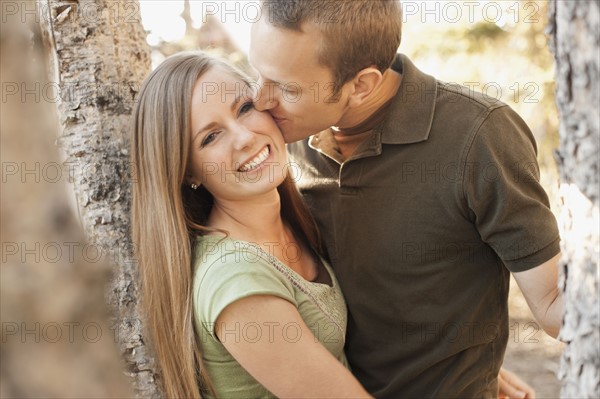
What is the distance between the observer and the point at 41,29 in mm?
1922

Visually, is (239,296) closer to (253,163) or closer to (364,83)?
(253,163)

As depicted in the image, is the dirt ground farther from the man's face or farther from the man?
the man's face

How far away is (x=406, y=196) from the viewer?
2.06m

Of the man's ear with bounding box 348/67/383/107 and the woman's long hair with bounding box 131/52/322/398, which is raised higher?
the man's ear with bounding box 348/67/383/107

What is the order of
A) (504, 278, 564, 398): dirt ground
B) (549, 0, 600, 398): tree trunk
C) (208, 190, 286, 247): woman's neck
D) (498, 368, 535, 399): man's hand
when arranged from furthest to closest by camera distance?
(504, 278, 564, 398): dirt ground
(498, 368, 535, 399): man's hand
(208, 190, 286, 247): woman's neck
(549, 0, 600, 398): tree trunk

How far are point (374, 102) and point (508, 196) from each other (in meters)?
0.49

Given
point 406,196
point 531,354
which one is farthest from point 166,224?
point 531,354

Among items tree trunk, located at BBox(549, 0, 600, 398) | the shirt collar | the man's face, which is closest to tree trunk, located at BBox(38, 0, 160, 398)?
the man's face

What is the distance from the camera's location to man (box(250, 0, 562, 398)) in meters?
1.92

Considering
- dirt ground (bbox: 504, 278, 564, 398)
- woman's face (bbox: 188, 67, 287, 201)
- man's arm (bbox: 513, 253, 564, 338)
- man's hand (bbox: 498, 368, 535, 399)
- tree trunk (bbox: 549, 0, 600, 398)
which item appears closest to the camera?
tree trunk (bbox: 549, 0, 600, 398)

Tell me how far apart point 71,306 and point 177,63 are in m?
1.08

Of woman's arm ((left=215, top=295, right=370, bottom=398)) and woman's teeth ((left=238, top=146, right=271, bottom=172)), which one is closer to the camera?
woman's arm ((left=215, top=295, right=370, bottom=398))

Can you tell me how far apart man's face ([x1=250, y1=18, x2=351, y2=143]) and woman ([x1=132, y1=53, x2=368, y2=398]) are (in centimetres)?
5

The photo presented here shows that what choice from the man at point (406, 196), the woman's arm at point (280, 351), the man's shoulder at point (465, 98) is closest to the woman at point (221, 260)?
the woman's arm at point (280, 351)
